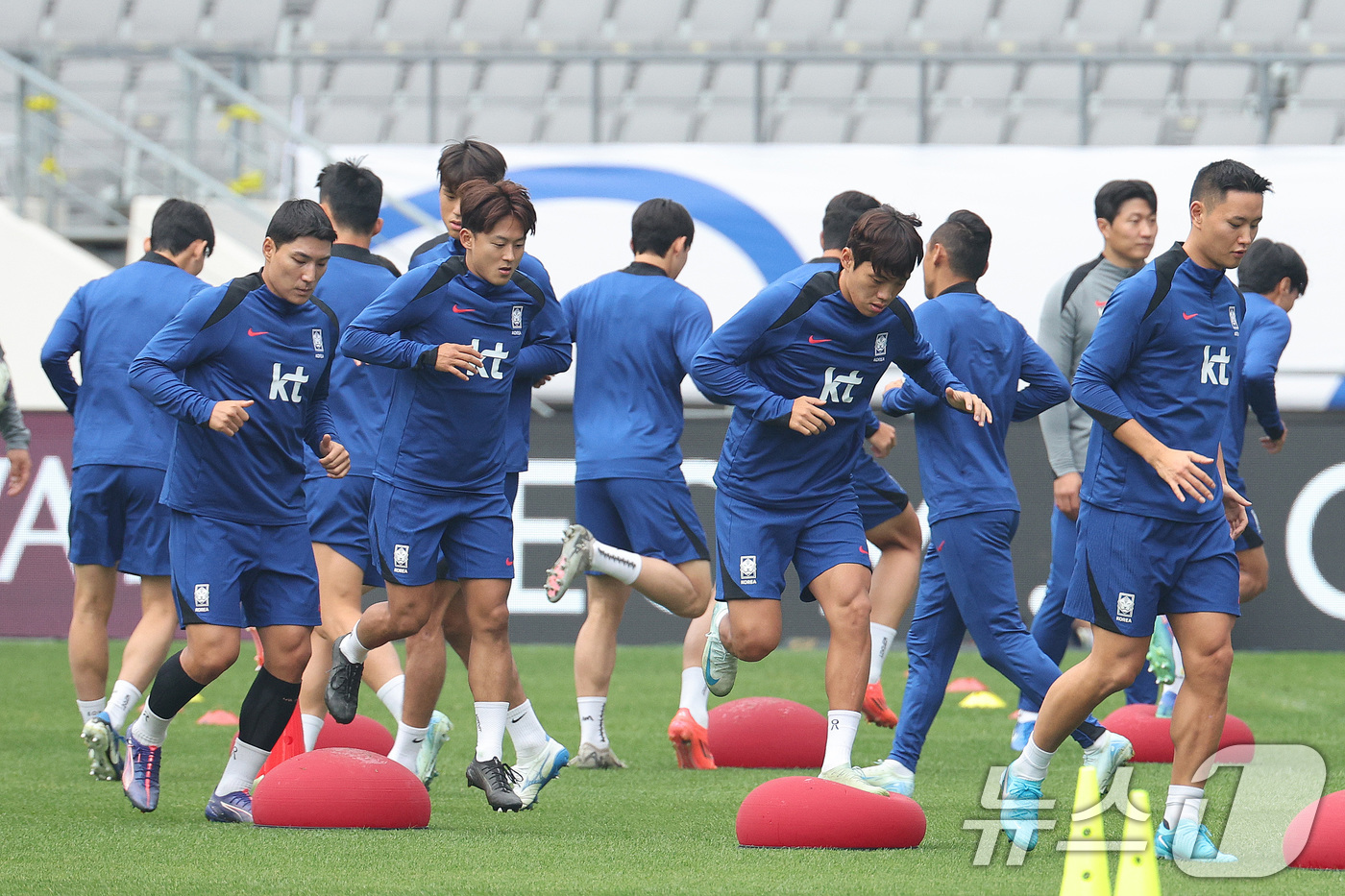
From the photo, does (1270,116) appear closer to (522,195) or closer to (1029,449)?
(1029,449)

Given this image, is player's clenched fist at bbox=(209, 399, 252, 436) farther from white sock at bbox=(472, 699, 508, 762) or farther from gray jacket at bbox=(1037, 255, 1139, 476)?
gray jacket at bbox=(1037, 255, 1139, 476)

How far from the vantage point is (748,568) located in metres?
5.68

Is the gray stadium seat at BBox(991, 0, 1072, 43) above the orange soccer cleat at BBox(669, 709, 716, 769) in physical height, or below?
above

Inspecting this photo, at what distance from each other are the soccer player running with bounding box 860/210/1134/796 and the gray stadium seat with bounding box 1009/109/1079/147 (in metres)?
9.79

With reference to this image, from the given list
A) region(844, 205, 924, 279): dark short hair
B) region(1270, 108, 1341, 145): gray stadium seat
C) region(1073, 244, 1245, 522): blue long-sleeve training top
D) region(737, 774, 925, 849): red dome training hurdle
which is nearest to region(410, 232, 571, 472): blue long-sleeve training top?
region(844, 205, 924, 279): dark short hair

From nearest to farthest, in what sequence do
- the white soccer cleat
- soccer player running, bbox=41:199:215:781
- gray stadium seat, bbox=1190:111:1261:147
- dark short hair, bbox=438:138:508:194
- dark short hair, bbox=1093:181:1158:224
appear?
dark short hair, bbox=438:138:508:194
the white soccer cleat
soccer player running, bbox=41:199:215:781
dark short hair, bbox=1093:181:1158:224
gray stadium seat, bbox=1190:111:1261:147

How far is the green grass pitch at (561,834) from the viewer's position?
176 inches

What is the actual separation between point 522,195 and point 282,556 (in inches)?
57.0

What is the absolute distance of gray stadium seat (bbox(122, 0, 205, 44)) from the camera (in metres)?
18.8

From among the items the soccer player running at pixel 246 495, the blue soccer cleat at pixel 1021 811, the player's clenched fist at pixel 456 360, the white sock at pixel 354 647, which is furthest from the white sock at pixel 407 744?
the blue soccer cleat at pixel 1021 811

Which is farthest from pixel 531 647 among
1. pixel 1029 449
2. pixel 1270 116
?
pixel 1270 116

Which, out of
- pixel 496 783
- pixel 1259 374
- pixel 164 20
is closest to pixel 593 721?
pixel 496 783

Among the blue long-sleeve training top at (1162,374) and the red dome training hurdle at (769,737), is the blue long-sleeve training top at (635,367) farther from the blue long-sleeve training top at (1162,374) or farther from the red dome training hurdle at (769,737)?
the blue long-sleeve training top at (1162,374)

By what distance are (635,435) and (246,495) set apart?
6.72ft
